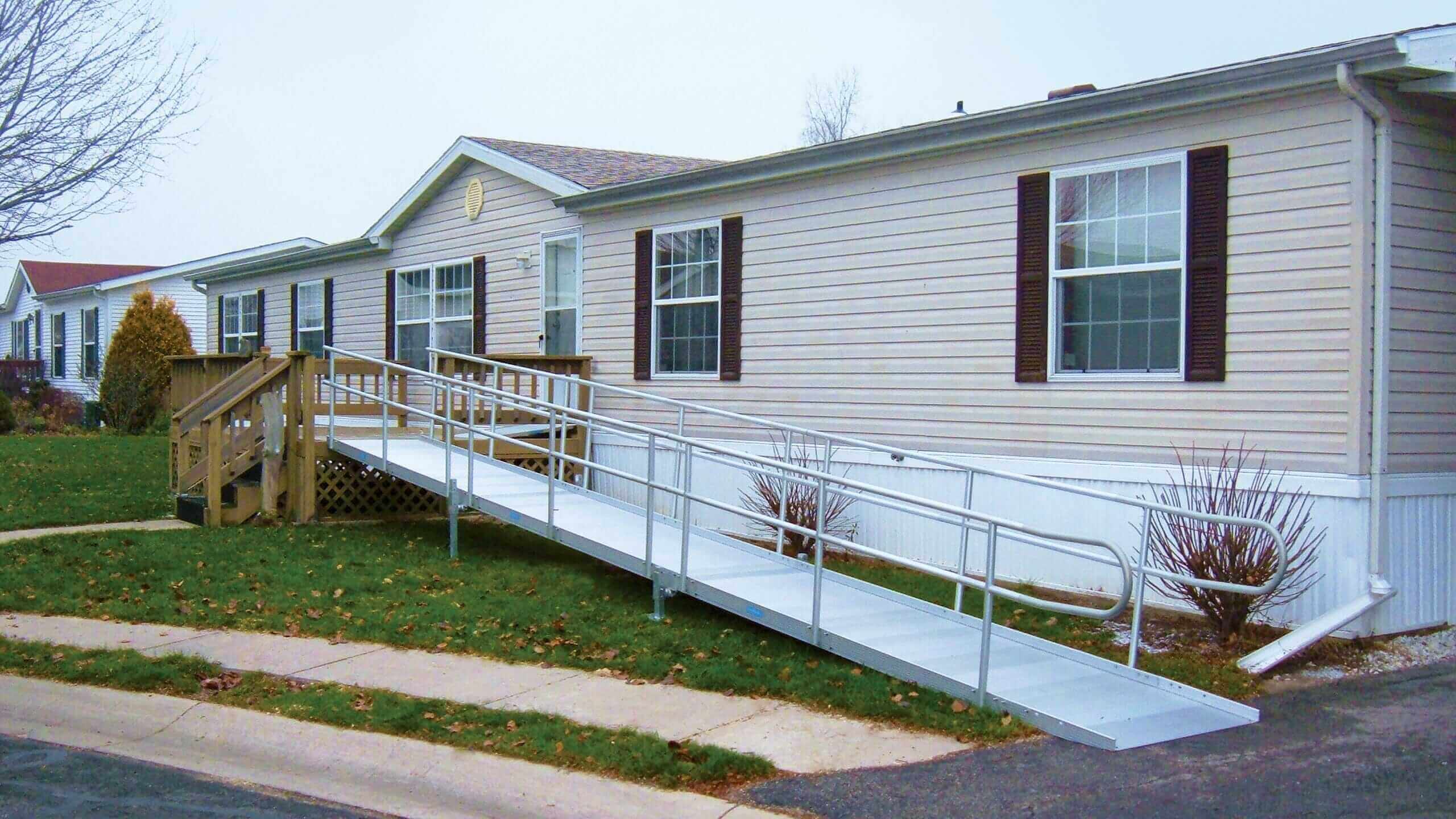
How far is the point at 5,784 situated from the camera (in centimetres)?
591

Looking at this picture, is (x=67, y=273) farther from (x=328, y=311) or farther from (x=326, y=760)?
(x=326, y=760)

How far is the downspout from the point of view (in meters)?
8.14

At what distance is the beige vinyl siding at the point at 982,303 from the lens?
846cm

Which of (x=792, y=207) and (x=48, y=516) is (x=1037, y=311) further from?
(x=48, y=516)

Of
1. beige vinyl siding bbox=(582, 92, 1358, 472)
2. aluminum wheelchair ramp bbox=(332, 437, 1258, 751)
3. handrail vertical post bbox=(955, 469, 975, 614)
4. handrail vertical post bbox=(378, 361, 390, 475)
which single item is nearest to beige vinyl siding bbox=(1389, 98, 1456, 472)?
beige vinyl siding bbox=(582, 92, 1358, 472)

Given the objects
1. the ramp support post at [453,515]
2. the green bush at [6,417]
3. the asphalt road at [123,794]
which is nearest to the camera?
the asphalt road at [123,794]

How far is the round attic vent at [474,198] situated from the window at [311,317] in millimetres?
4682

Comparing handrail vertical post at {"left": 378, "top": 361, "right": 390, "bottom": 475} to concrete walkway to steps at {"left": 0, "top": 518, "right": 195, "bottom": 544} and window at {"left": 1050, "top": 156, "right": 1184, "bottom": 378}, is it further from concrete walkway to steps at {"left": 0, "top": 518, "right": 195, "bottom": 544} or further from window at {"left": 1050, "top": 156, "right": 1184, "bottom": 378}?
window at {"left": 1050, "top": 156, "right": 1184, "bottom": 378}

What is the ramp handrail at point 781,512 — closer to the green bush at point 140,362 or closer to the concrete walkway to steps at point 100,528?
the concrete walkway to steps at point 100,528

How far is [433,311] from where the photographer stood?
1775cm

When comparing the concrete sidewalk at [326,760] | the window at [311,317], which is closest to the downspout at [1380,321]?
the concrete sidewalk at [326,760]

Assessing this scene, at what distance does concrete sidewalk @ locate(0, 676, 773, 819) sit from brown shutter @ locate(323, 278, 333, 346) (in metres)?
13.1

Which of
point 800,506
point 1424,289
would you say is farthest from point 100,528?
point 1424,289

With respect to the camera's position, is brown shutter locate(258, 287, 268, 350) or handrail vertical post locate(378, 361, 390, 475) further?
brown shutter locate(258, 287, 268, 350)
